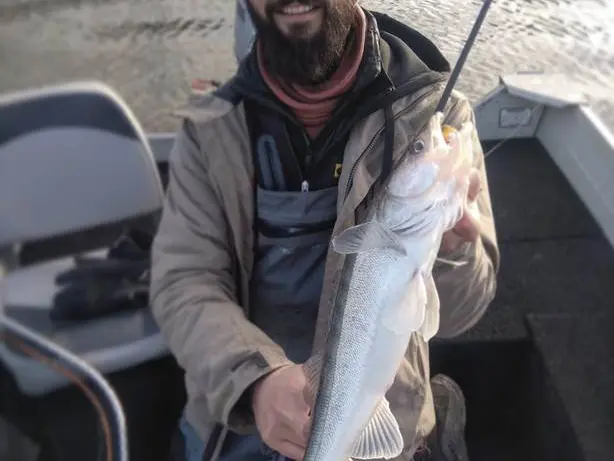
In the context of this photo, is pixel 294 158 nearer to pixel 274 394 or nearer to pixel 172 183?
pixel 172 183

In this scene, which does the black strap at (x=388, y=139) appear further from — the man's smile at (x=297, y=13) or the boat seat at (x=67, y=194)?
the boat seat at (x=67, y=194)

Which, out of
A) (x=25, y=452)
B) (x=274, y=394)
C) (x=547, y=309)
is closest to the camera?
(x=274, y=394)

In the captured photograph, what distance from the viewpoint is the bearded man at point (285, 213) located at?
1420 mm

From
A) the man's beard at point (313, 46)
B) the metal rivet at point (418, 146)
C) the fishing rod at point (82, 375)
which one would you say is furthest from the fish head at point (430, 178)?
the fishing rod at point (82, 375)

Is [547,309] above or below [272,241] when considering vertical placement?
below

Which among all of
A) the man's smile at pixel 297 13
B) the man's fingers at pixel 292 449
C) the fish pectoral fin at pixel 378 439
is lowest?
the man's fingers at pixel 292 449

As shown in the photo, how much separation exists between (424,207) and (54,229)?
179 centimetres

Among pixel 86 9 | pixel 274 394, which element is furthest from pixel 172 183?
pixel 86 9

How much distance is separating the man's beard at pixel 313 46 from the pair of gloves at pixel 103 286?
3.32 ft

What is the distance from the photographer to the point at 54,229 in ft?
7.82

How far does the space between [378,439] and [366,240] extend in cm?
40

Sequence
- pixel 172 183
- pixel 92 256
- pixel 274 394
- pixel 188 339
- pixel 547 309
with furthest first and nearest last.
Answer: pixel 92 256 → pixel 547 309 → pixel 172 183 → pixel 188 339 → pixel 274 394

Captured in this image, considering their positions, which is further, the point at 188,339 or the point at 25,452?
the point at 25,452

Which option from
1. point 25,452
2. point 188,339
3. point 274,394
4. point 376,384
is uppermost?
point 376,384
